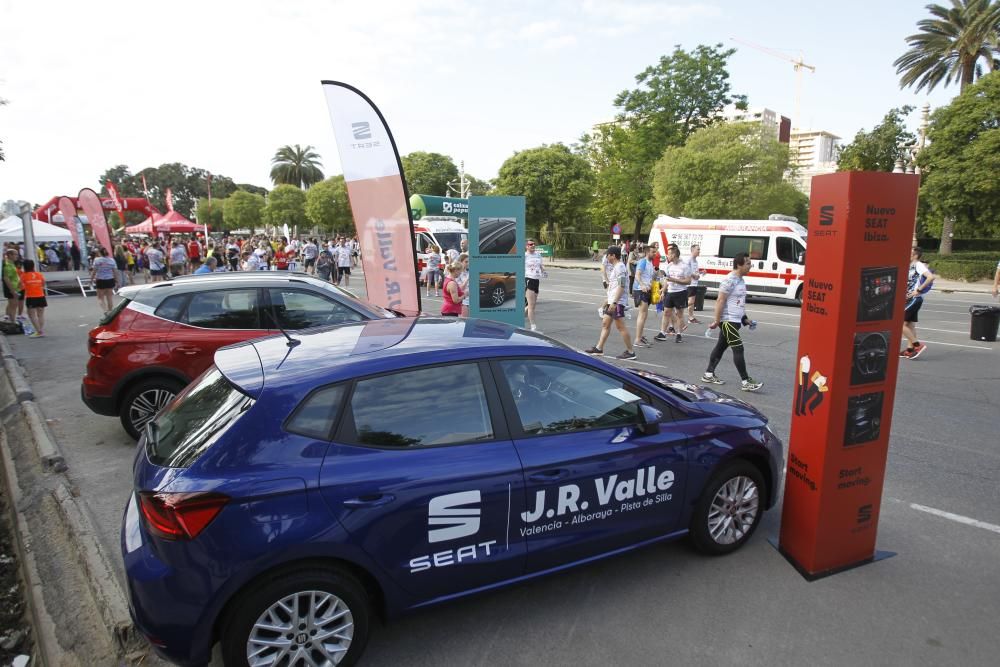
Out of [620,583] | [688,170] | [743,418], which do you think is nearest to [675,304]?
[743,418]

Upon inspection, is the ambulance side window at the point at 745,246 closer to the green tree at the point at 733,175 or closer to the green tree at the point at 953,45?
the green tree at the point at 733,175

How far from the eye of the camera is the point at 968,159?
89.4ft

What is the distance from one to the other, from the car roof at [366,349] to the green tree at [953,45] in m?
39.7

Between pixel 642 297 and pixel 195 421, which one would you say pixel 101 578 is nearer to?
pixel 195 421

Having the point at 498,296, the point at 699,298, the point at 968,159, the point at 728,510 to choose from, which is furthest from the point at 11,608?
the point at 968,159

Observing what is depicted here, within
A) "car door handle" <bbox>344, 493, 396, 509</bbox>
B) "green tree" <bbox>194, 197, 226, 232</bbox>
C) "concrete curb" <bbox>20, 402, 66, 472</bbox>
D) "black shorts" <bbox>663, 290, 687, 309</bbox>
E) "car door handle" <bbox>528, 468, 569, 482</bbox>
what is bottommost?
"concrete curb" <bbox>20, 402, 66, 472</bbox>

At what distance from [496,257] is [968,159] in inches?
1125

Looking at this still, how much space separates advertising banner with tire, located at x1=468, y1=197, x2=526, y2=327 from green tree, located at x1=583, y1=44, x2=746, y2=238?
34.1m

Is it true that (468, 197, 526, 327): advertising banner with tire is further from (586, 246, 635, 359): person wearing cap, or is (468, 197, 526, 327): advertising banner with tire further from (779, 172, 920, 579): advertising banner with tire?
(779, 172, 920, 579): advertising banner with tire

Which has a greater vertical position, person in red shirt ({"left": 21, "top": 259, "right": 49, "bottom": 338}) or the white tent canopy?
the white tent canopy

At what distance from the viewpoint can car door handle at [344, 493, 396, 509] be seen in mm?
2670

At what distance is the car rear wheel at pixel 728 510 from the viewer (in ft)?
12.2

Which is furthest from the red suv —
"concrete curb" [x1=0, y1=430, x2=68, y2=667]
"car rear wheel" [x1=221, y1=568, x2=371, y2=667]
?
"car rear wheel" [x1=221, y1=568, x2=371, y2=667]

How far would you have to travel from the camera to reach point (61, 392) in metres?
7.97
